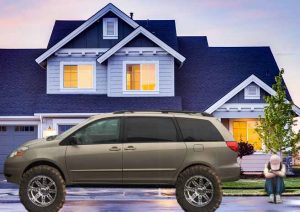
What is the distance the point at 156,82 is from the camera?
104ft

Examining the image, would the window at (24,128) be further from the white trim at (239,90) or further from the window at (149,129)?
the window at (149,129)

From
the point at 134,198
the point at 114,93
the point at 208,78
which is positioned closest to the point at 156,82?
the point at 114,93

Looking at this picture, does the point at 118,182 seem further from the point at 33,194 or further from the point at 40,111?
the point at 40,111

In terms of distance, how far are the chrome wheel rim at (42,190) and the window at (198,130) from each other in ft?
9.29

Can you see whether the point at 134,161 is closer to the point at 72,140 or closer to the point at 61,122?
the point at 72,140

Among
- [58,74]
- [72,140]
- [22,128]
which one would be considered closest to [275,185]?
[72,140]

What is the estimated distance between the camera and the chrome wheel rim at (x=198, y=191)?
1266 cm

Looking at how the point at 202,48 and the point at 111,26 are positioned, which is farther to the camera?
the point at 202,48

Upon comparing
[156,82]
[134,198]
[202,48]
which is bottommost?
[134,198]

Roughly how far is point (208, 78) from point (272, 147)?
6841mm

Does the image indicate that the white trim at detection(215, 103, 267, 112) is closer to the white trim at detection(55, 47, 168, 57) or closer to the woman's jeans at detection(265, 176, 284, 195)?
the white trim at detection(55, 47, 168, 57)

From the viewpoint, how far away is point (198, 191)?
41.8ft

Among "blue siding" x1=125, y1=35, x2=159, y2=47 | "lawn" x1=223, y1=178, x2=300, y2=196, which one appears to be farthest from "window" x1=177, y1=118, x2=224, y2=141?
"blue siding" x1=125, y1=35, x2=159, y2=47

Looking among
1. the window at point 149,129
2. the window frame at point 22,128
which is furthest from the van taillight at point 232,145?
the window frame at point 22,128
